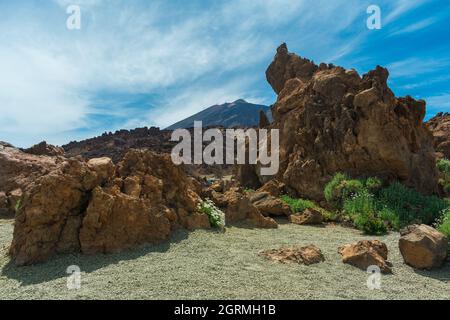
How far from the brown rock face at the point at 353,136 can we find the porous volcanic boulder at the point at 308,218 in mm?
2094

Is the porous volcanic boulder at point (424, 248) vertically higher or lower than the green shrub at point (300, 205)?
lower

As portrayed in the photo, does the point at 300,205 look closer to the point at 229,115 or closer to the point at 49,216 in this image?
the point at 49,216

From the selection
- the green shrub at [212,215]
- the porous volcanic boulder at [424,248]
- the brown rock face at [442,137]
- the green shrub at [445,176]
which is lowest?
the porous volcanic boulder at [424,248]

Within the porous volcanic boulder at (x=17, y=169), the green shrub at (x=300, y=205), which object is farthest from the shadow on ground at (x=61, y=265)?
the porous volcanic boulder at (x=17, y=169)

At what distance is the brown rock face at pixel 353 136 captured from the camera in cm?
1212

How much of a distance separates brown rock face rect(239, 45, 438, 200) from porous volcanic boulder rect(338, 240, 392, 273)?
5838 millimetres

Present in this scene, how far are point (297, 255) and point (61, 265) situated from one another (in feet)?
13.2

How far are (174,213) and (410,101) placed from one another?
10.2 m

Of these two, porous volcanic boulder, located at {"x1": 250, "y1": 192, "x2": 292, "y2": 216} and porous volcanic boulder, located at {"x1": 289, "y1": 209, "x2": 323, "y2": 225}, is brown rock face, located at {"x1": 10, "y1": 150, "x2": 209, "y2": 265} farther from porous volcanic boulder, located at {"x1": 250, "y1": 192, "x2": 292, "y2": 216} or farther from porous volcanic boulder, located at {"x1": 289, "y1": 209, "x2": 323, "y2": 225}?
porous volcanic boulder, located at {"x1": 289, "y1": 209, "x2": 323, "y2": 225}

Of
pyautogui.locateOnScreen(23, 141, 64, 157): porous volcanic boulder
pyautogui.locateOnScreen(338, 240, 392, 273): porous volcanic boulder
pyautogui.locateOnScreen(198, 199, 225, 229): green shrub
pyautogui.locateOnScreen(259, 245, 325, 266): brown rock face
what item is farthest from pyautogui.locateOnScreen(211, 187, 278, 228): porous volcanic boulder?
pyautogui.locateOnScreen(23, 141, 64, 157): porous volcanic boulder

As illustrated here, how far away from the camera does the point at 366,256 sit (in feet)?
20.7

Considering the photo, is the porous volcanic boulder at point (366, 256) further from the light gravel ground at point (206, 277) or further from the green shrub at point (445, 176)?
the green shrub at point (445, 176)

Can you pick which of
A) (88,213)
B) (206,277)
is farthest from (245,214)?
(206,277)
